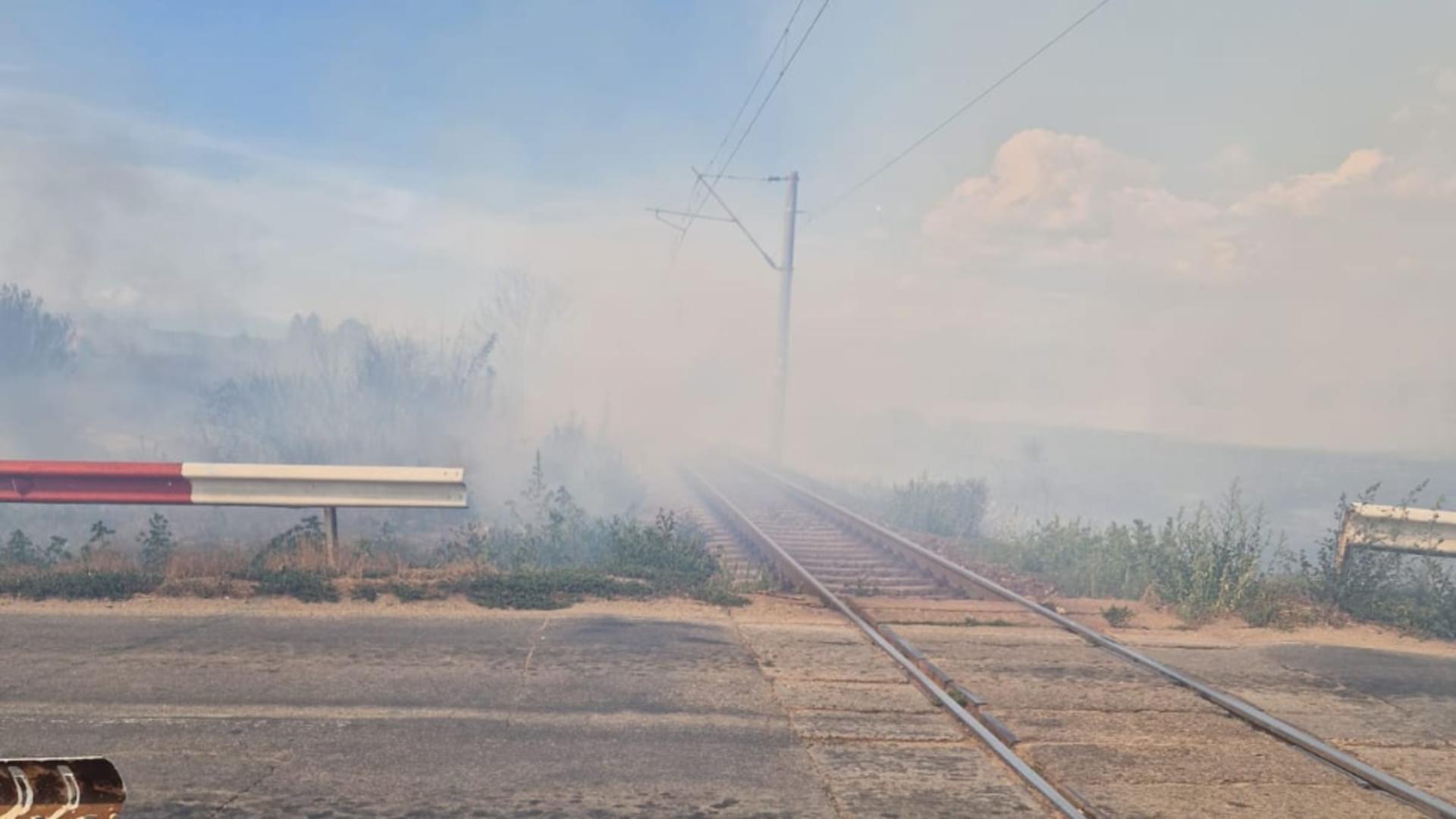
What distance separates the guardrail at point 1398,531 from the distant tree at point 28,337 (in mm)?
22267

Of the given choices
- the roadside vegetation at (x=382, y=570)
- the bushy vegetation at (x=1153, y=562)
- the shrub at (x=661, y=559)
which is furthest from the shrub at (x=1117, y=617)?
the shrub at (x=661, y=559)

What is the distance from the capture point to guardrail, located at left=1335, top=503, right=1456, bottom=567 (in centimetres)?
859

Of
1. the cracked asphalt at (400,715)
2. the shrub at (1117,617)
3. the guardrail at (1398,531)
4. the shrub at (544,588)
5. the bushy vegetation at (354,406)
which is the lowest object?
the cracked asphalt at (400,715)

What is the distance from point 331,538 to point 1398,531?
33.6ft

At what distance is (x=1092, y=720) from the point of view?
5.25 meters

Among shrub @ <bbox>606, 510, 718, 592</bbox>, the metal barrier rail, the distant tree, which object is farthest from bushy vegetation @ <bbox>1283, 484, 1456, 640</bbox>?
the distant tree

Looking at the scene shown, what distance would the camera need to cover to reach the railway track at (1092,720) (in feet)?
13.8

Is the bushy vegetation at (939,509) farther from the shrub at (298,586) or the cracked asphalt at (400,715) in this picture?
the shrub at (298,586)

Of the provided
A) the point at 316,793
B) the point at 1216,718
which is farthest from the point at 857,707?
the point at 316,793

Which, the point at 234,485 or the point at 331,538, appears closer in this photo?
the point at 234,485

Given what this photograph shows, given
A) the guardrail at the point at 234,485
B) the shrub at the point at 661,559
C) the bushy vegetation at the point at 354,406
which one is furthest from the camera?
the bushy vegetation at the point at 354,406

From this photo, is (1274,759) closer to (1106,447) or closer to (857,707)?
(857,707)

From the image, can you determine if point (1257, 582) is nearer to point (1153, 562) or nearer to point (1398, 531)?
point (1153, 562)

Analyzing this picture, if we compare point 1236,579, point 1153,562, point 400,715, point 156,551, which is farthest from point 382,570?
point 1236,579
